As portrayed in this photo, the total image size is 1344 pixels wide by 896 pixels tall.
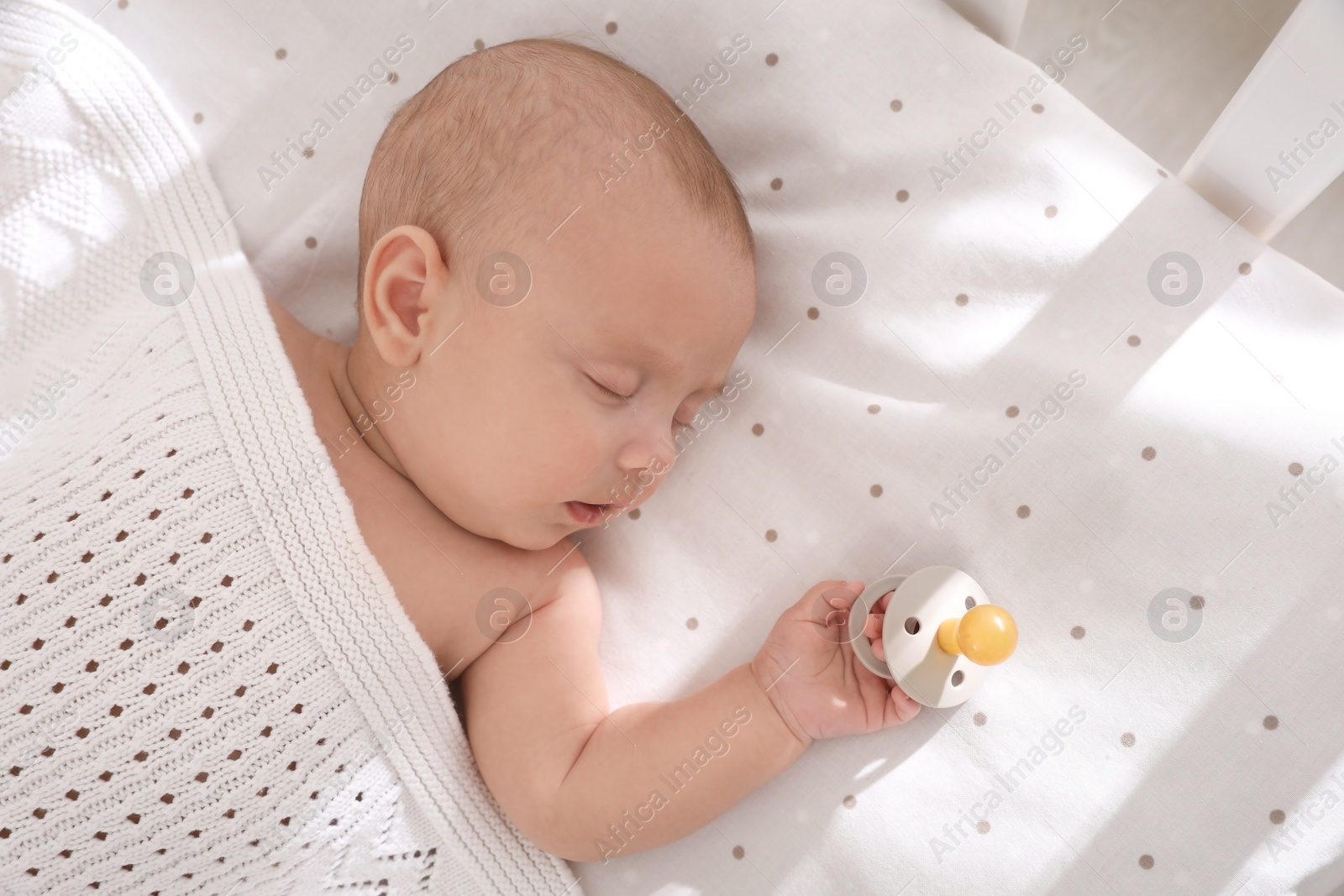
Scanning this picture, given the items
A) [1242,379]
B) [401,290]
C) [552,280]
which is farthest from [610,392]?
[1242,379]

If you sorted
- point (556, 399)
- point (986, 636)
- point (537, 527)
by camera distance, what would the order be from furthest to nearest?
point (537, 527) < point (556, 399) < point (986, 636)

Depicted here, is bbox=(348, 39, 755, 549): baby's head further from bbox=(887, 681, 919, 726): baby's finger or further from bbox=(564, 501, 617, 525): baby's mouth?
bbox=(887, 681, 919, 726): baby's finger

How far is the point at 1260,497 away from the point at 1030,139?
55cm

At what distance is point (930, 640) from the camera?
3.41ft

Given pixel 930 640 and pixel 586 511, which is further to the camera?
pixel 586 511

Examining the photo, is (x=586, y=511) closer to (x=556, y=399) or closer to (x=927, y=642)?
(x=556, y=399)

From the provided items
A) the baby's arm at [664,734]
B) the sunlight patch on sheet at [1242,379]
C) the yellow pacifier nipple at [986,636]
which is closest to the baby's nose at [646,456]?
the baby's arm at [664,734]

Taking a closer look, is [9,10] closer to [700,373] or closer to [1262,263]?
[700,373]

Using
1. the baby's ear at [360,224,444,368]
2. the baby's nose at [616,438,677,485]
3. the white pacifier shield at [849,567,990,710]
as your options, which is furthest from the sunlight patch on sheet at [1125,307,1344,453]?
the baby's ear at [360,224,444,368]

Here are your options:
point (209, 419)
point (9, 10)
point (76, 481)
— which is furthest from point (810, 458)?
point (9, 10)

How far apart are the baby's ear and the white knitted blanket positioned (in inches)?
5.7

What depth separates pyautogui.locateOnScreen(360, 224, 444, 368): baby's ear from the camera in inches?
42.7

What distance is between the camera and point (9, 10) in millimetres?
1299

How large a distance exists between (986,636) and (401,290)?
81cm
